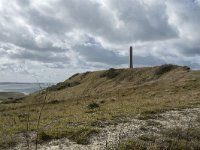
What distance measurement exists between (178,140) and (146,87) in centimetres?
2758

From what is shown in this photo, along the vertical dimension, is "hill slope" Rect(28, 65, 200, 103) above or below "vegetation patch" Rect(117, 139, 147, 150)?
above

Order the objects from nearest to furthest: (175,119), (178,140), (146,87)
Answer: (178,140) < (175,119) < (146,87)

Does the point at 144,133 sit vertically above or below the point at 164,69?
below

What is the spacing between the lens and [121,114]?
1574 cm

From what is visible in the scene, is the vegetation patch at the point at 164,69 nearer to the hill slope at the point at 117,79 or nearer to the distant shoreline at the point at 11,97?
the hill slope at the point at 117,79

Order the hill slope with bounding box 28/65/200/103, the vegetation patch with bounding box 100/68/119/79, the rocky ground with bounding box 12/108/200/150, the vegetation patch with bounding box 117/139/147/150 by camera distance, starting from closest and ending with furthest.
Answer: the vegetation patch with bounding box 117/139/147/150
the rocky ground with bounding box 12/108/200/150
the hill slope with bounding box 28/65/200/103
the vegetation patch with bounding box 100/68/119/79

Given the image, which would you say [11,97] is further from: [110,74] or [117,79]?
[117,79]

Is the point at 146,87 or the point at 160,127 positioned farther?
the point at 146,87

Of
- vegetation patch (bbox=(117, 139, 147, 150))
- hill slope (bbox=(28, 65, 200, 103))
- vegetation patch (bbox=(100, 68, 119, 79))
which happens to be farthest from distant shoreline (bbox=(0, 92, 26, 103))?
vegetation patch (bbox=(117, 139, 147, 150))

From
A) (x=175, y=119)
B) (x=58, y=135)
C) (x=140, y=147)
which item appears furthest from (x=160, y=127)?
(x=58, y=135)

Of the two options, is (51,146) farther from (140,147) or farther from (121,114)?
(121,114)

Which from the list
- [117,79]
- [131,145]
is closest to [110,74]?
[117,79]

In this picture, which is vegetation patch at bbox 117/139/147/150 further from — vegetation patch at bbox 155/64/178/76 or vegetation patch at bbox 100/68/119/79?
vegetation patch at bbox 100/68/119/79

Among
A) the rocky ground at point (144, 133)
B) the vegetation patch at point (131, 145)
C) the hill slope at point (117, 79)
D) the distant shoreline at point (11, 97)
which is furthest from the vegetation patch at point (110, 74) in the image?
the vegetation patch at point (131, 145)
